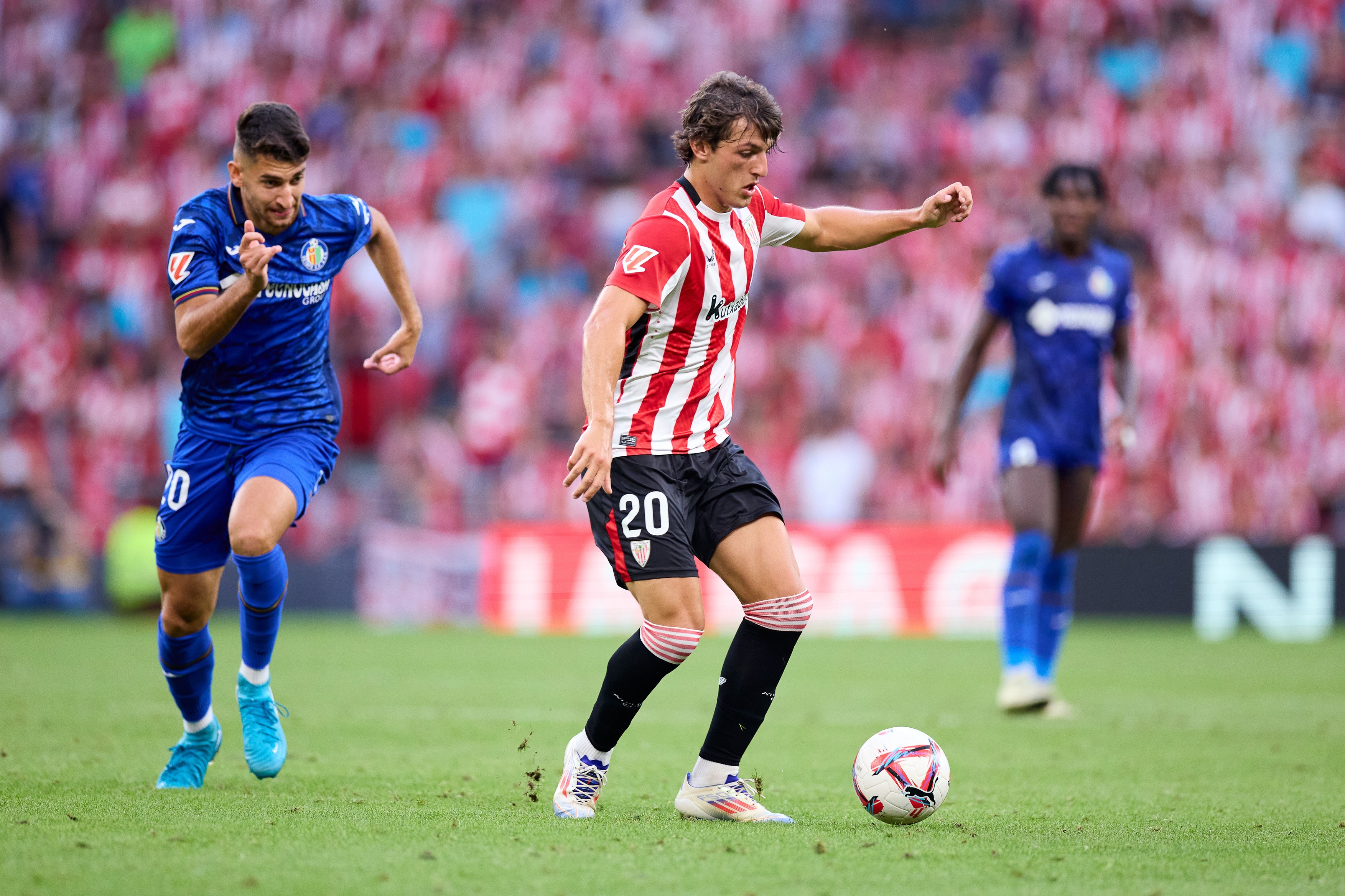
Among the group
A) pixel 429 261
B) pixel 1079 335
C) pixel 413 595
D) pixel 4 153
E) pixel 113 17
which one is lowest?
pixel 413 595

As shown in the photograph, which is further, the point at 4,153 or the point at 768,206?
the point at 4,153

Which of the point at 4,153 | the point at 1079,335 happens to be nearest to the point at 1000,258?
the point at 1079,335

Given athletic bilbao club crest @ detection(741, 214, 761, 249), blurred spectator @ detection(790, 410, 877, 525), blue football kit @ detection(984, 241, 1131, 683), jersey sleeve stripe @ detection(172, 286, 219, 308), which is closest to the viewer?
athletic bilbao club crest @ detection(741, 214, 761, 249)

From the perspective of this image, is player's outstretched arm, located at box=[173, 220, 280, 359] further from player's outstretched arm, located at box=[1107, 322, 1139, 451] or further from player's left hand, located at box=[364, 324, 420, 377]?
player's outstretched arm, located at box=[1107, 322, 1139, 451]

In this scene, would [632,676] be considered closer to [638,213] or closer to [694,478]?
[694,478]

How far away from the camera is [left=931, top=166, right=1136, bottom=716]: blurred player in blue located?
8.49m

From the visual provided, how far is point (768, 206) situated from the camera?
5.22 meters

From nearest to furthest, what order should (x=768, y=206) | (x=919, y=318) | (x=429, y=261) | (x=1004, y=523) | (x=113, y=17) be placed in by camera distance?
(x=768, y=206) < (x=1004, y=523) < (x=919, y=318) < (x=429, y=261) < (x=113, y=17)

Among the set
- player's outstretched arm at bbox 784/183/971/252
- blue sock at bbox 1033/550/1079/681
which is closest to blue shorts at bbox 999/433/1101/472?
blue sock at bbox 1033/550/1079/681

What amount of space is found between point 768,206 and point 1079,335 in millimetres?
4126

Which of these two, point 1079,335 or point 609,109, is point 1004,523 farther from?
point 609,109

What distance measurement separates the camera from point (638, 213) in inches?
774

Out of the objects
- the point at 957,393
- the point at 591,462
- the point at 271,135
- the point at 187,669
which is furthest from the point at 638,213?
the point at 591,462

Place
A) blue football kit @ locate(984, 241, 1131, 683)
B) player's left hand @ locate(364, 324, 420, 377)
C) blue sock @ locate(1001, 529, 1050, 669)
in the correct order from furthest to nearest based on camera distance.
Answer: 1. blue football kit @ locate(984, 241, 1131, 683)
2. blue sock @ locate(1001, 529, 1050, 669)
3. player's left hand @ locate(364, 324, 420, 377)
